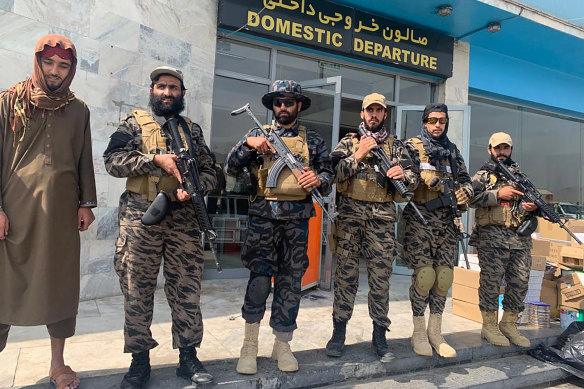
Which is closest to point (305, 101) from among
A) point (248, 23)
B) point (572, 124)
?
point (248, 23)

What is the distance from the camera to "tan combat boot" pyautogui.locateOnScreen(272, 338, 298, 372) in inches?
106

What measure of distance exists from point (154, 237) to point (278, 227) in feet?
2.69

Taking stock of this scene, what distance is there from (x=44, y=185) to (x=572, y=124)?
11.0 m

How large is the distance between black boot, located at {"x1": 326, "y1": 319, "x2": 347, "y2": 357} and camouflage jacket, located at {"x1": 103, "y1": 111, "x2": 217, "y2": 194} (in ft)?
4.95

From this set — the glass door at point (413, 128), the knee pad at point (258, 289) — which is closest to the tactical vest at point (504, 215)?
the knee pad at point (258, 289)

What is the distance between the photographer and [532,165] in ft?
28.6

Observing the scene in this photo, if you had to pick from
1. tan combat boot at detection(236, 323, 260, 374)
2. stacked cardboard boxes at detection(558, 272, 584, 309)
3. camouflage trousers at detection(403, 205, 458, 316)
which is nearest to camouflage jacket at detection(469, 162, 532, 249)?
camouflage trousers at detection(403, 205, 458, 316)

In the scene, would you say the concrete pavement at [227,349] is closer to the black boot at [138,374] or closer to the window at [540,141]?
the black boot at [138,374]

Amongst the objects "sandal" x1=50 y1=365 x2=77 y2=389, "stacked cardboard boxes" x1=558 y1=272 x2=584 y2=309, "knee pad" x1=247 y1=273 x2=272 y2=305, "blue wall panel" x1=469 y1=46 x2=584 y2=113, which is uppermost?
"blue wall panel" x1=469 y1=46 x2=584 y2=113

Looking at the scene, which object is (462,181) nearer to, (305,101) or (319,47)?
(305,101)

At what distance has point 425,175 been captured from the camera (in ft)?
10.5

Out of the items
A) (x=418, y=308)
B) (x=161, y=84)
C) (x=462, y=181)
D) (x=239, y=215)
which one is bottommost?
(x=418, y=308)

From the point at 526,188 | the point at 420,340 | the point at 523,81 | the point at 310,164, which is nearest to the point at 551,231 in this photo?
the point at 526,188

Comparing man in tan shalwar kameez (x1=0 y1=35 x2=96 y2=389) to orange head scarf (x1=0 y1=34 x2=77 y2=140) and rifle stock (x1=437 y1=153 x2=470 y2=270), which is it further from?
rifle stock (x1=437 y1=153 x2=470 y2=270)
